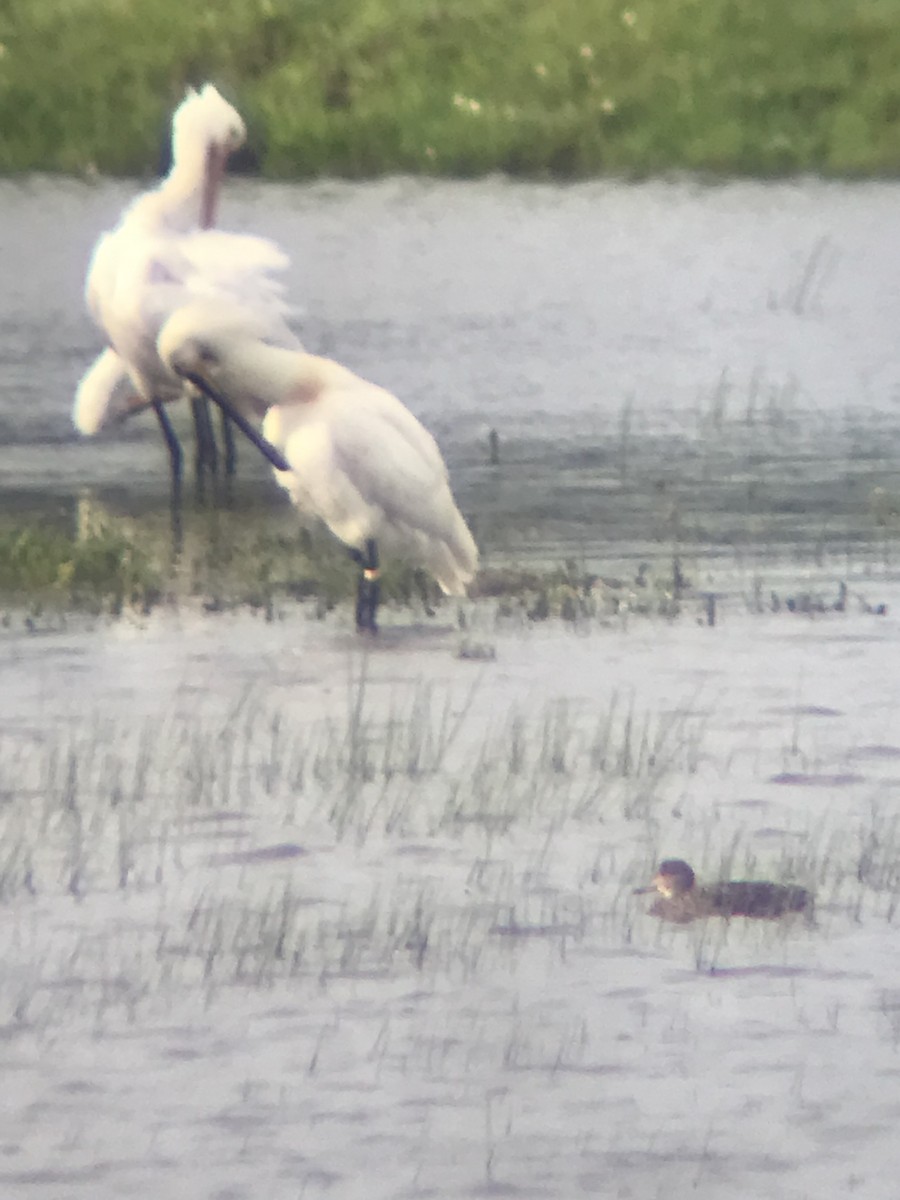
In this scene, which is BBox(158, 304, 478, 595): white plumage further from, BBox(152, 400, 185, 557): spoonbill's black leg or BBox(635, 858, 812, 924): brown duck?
BBox(635, 858, 812, 924): brown duck

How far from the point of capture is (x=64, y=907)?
4.04m

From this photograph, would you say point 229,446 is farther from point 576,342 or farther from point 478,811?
point 478,811

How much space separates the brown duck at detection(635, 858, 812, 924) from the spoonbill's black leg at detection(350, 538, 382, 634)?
68.1 inches

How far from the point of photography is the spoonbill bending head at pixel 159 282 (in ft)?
23.7

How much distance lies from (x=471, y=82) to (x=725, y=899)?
508cm

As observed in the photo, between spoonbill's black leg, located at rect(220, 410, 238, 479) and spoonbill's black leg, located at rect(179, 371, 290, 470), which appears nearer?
spoonbill's black leg, located at rect(179, 371, 290, 470)

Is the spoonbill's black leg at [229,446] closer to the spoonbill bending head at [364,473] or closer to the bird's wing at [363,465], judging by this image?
the spoonbill bending head at [364,473]

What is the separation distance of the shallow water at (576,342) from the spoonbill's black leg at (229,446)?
202 millimetres

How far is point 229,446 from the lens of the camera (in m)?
7.12

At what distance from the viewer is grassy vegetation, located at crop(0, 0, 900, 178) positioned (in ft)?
26.1

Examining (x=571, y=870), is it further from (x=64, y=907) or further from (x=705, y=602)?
(x=705, y=602)

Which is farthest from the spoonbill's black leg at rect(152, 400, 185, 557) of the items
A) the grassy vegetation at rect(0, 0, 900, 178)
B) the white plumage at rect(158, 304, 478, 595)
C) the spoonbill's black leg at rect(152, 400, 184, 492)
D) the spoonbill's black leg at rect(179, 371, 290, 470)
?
the white plumage at rect(158, 304, 478, 595)

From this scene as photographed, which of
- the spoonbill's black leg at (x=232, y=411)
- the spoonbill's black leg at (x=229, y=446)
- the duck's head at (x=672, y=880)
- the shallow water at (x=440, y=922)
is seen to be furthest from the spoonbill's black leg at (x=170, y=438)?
the duck's head at (x=672, y=880)

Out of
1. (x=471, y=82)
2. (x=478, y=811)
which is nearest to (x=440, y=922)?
(x=478, y=811)
